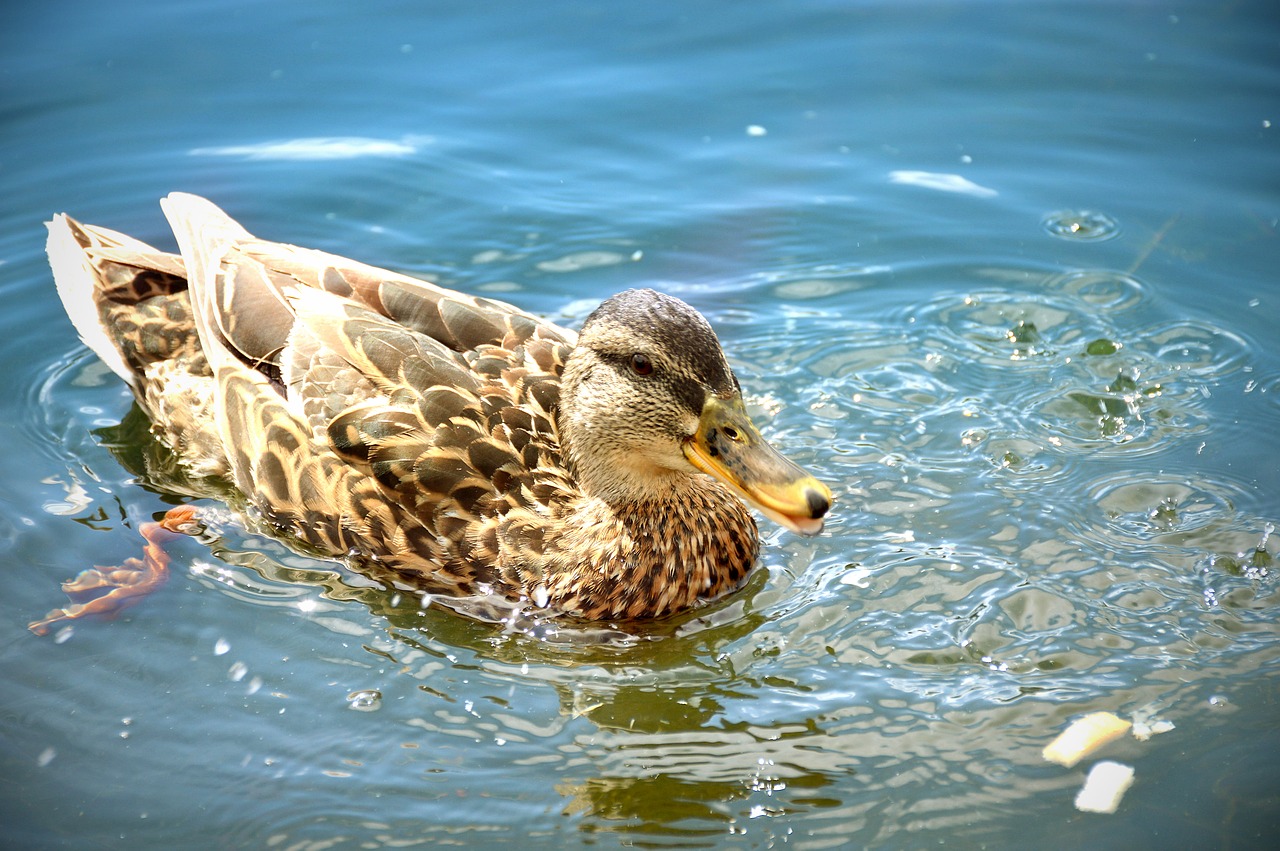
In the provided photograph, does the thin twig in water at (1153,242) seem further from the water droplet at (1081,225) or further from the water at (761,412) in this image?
the water droplet at (1081,225)

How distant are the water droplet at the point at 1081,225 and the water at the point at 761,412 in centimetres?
3

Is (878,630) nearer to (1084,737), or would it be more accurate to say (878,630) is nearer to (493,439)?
(1084,737)

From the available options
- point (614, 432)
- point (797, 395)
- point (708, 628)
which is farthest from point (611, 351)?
point (797, 395)

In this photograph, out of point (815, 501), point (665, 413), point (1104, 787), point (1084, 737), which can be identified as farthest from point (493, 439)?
point (1104, 787)

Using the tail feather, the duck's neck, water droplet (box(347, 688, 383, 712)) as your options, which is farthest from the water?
the tail feather

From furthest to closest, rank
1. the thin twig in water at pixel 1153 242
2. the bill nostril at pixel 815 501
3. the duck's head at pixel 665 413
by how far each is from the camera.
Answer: the thin twig in water at pixel 1153 242
the duck's head at pixel 665 413
the bill nostril at pixel 815 501

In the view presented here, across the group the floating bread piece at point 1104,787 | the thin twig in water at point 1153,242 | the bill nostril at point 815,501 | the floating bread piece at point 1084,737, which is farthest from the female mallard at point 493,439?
the thin twig in water at point 1153,242

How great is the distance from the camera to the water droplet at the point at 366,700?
15.3 feet

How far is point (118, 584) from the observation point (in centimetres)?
529

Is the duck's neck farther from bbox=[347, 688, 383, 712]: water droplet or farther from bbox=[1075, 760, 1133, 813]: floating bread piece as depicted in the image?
bbox=[1075, 760, 1133, 813]: floating bread piece

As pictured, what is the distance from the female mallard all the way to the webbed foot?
1.57 feet

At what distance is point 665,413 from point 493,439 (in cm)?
76

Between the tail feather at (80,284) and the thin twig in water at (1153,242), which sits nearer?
the tail feather at (80,284)

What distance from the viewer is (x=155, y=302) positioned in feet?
19.9
